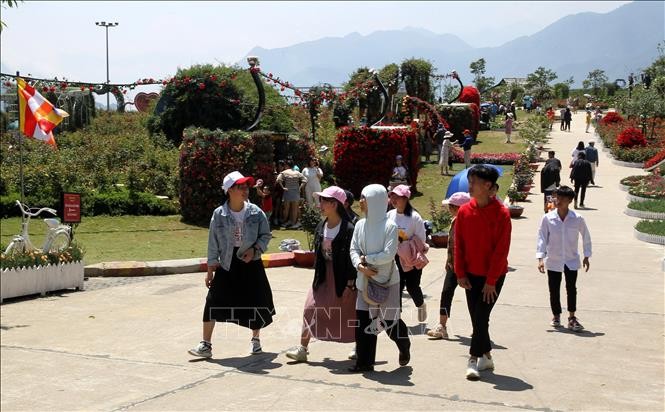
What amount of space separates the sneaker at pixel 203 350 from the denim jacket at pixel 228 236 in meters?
0.69

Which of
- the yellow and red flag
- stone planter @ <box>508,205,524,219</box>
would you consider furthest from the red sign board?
stone planter @ <box>508,205,524,219</box>

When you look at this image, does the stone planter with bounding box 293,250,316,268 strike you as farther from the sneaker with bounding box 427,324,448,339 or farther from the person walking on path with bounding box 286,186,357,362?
the person walking on path with bounding box 286,186,357,362

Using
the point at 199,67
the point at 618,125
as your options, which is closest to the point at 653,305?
the point at 199,67

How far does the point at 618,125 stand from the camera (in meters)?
43.9

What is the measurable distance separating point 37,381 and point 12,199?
42.1 feet

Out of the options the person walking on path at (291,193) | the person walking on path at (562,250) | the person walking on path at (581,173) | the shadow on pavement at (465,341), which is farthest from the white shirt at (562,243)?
the person walking on path at (581,173)

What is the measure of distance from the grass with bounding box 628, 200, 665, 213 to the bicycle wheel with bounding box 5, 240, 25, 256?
14.1m

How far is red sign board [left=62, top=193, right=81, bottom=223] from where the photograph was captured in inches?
460

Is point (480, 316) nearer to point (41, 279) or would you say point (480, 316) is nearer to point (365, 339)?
point (365, 339)

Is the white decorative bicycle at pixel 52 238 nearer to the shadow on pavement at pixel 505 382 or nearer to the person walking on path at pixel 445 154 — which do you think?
the shadow on pavement at pixel 505 382

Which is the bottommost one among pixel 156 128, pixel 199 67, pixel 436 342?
pixel 436 342

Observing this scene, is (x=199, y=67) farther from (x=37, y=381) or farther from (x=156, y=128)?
(x=37, y=381)

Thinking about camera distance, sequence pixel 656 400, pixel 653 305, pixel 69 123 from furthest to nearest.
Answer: pixel 69 123
pixel 653 305
pixel 656 400

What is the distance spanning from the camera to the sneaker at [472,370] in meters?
6.67
